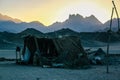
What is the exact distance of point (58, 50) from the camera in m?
31.6

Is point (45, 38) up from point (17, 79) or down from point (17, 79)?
up

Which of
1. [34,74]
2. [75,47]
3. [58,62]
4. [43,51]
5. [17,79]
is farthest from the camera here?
[43,51]

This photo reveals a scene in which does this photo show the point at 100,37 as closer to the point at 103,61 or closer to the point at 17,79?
the point at 103,61

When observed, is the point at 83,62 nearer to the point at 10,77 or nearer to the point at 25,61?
the point at 25,61

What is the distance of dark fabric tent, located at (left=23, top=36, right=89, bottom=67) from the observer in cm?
3016

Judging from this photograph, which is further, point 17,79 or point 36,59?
point 36,59

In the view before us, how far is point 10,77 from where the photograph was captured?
22.5 metres

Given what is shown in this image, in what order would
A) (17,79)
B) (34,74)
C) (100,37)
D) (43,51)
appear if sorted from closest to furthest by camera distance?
(17,79) → (34,74) → (43,51) → (100,37)

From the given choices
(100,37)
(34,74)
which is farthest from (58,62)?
(100,37)

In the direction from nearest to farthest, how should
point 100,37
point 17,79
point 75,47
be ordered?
1. point 17,79
2. point 75,47
3. point 100,37

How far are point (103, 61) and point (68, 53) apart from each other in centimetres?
406

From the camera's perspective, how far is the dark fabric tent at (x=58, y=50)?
98.9 ft

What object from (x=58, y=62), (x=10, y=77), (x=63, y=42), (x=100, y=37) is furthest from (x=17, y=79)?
(x=100, y=37)

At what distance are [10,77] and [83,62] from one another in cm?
912
